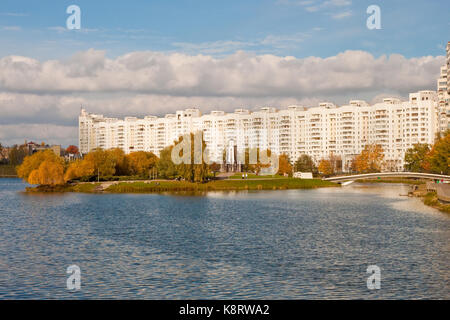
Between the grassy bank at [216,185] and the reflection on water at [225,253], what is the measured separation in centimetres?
3472

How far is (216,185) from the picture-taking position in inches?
3797

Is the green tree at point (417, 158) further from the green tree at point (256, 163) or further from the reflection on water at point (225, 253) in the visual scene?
the reflection on water at point (225, 253)

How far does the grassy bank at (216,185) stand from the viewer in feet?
301

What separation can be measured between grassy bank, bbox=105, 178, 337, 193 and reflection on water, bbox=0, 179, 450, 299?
34723mm

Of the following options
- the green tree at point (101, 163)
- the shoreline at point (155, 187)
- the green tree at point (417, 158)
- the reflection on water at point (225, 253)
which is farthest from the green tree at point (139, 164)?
the green tree at point (417, 158)

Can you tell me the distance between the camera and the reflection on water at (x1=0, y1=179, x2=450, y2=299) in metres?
22.8

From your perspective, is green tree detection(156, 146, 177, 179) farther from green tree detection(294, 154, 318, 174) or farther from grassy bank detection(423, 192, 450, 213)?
green tree detection(294, 154, 318, 174)

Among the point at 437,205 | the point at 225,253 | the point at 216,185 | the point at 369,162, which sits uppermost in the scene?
the point at 369,162

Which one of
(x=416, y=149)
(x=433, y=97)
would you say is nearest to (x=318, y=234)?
(x=416, y=149)

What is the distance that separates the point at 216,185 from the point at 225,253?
65.5 m

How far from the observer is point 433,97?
181 m

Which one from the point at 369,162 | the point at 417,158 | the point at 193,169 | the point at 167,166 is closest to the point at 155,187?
the point at 193,169

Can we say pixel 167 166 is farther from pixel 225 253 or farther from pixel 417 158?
pixel 225 253

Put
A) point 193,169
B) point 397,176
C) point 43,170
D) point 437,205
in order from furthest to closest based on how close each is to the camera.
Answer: point 397,176
point 193,169
point 43,170
point 437,205
